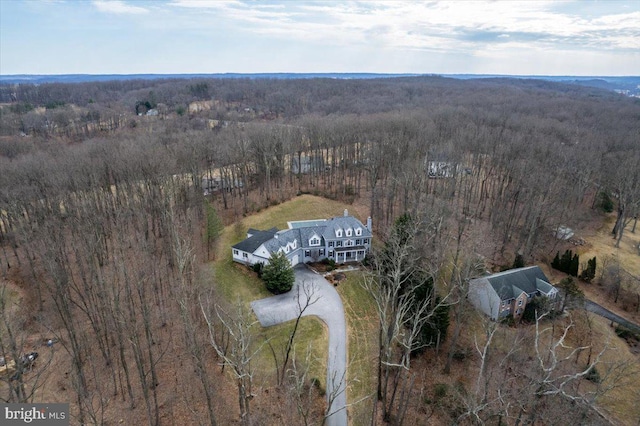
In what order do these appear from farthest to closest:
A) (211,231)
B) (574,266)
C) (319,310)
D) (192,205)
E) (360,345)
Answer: (192,205), (211,231), (574,266), (319,310), (360,345)

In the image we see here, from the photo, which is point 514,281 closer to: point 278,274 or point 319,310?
point 319,310

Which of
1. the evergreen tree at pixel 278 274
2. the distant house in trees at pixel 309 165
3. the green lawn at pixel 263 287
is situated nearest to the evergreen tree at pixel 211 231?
the green lawn at pixel 263 287

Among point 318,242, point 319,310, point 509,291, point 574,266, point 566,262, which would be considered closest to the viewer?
point 509,291

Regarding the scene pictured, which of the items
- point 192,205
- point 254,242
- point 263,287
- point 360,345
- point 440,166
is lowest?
point 360,345

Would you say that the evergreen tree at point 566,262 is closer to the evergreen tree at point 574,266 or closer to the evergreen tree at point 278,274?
the evergreen tree at point 574,266

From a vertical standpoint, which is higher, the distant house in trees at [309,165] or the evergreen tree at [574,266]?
the distant house in trees at [309,165]

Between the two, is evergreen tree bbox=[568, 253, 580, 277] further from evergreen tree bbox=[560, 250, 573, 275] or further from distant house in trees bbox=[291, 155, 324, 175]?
distant house in trees bbox=[291, 155, 324, 175]

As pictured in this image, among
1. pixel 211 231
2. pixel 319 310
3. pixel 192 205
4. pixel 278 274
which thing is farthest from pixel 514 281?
pixel 192 205
